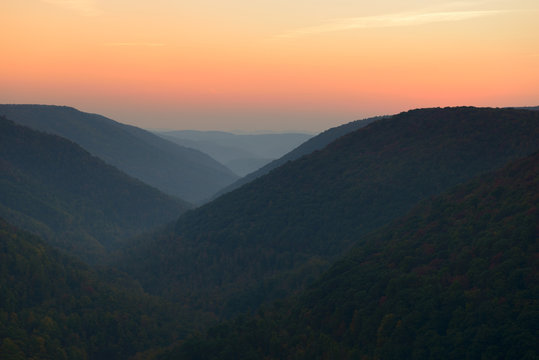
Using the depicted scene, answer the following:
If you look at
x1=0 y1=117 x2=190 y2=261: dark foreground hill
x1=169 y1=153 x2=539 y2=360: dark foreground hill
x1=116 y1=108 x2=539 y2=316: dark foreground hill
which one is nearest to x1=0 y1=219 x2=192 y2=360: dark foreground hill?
x1=169 y1=153 x2=539 y2=360: dark foreground hill

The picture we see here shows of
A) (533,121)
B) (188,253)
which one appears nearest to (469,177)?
(533,121)

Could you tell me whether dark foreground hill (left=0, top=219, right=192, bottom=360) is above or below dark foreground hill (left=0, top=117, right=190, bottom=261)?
below

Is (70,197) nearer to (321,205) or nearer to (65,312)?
(65,312)

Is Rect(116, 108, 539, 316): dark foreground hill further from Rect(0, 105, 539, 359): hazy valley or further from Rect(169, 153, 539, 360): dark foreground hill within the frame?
Rect(169, 153, 539, 360): dark foreground hill

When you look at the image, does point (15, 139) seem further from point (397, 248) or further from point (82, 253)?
point (397, 248)

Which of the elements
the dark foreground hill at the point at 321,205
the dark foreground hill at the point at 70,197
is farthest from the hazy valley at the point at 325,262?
the dark foreground hill at the point at 70,197

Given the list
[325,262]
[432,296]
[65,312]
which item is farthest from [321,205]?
[65,312]
